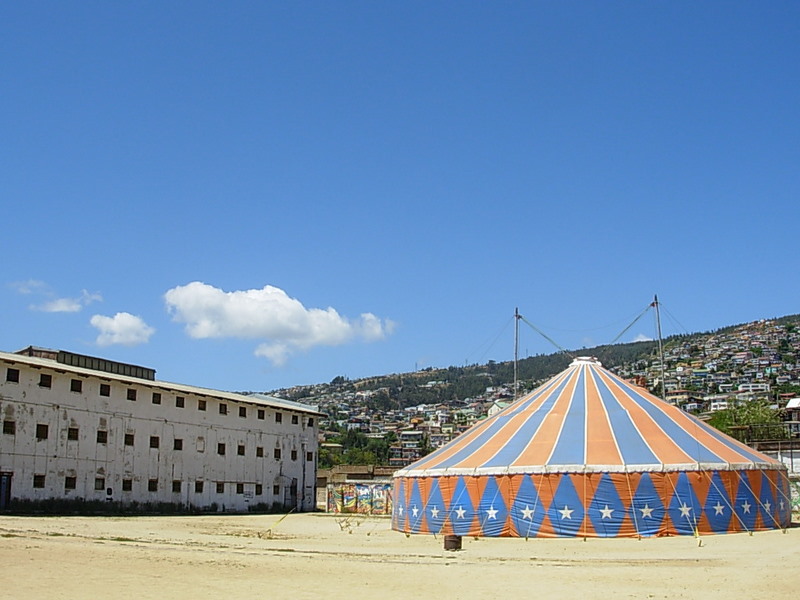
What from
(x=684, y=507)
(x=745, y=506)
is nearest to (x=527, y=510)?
(x=684, y=507)

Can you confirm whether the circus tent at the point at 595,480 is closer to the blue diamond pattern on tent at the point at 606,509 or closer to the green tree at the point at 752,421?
the blue diamond pattern on tent at the point at 606,509

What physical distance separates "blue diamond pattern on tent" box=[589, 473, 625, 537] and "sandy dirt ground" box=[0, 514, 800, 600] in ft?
1.87

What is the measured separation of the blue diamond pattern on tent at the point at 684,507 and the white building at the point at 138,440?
28.8 metres

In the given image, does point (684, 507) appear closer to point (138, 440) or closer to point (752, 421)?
point (138, 440)

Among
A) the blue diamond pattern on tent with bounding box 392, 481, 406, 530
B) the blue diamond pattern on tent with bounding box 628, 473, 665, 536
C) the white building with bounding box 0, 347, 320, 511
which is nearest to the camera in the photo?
the blue diamond pattern on tent with bounding box 628, 473, 665, 536

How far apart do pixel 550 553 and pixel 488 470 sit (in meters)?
6.19

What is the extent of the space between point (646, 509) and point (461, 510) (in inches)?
227

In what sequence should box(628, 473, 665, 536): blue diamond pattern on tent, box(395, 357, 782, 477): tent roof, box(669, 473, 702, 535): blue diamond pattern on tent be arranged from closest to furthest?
box(628, 473, 665, 536): blue diamond pattern on tent → box(669, 473, 702, 535): blue diamond pattern on tent → box(395, 357, 782, 477): tent roof

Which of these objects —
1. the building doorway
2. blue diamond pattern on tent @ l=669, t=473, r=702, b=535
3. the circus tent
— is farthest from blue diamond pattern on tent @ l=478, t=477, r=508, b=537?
the building doorway

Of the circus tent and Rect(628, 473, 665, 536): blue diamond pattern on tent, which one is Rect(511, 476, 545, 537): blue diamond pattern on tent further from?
Rect(628, 473, 665, 536): blue diamond pattern on tent

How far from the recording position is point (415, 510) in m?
29.2

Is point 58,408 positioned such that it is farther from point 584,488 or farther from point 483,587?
point 483,587

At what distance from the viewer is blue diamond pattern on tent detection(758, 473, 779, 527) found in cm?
2780

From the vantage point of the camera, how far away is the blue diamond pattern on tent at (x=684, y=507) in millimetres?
25703
